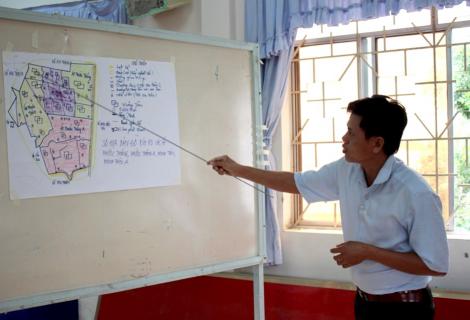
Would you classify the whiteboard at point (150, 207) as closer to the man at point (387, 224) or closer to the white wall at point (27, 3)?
the man at point (387, 224)

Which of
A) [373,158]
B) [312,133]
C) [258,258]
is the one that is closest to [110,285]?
[258,258]

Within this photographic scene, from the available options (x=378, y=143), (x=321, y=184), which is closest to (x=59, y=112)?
(x=321, y=184)

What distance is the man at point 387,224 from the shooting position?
140cm

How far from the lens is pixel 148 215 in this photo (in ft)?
6.17

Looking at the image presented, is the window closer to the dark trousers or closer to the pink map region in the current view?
the dark trousers

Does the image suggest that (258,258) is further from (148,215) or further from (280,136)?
(280,136)

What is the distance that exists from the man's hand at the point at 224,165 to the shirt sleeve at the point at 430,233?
75 centimetres

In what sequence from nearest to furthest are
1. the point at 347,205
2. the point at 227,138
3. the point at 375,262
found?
the point at 375,262, the point at 347,205, the point at 227,138

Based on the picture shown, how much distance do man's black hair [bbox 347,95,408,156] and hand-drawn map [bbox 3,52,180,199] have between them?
0.78 meters

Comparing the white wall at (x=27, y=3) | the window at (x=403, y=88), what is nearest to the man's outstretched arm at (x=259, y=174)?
the window at (x=403, y=88)

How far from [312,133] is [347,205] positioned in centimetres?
166

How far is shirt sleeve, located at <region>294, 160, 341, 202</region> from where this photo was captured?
1.76 meters

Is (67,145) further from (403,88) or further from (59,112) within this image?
(403,88)

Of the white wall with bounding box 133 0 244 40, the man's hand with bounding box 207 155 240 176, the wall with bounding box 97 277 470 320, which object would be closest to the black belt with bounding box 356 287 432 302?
the man's hand with bounding box 207 155 240 176
